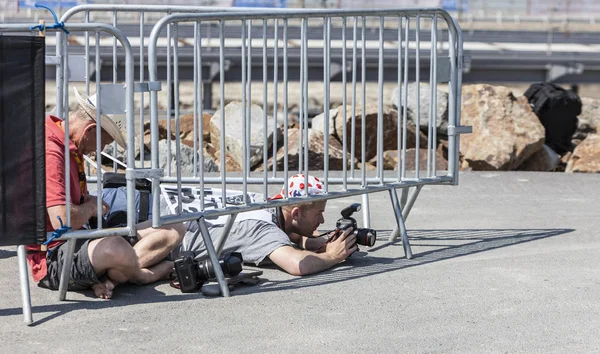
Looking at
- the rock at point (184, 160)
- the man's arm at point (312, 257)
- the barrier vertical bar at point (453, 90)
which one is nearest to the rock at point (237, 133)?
the rock at point (184, 160)

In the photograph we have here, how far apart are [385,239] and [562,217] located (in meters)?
1.95

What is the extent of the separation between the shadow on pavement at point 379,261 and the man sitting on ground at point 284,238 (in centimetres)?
11

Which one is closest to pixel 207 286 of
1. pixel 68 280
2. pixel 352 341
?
pixel 68 280

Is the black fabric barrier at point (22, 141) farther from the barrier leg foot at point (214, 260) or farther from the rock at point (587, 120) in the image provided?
the rock at point (587, 120)

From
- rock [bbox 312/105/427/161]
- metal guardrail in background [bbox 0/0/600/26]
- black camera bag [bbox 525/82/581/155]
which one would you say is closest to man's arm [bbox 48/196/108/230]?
rock [bbox 312/105/427/161]

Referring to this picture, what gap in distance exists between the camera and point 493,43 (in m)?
25.9

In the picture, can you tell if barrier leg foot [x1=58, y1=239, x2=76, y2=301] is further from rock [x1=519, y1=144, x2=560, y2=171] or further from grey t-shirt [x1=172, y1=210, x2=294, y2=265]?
rock [x1=519, y1=144, x2=560, y2=171]

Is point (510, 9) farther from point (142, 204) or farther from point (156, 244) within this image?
point (156, 244)

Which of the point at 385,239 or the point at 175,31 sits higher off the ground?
the point at 175,31

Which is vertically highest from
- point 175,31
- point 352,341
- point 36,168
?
point 175,31

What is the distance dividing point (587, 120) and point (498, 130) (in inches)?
162

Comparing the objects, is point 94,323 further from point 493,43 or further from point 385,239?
point 493,43

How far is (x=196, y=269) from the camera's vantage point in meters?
5.80

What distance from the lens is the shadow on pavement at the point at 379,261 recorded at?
5.57m
